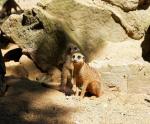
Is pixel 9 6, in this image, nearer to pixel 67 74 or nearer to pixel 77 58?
pixel 67 74

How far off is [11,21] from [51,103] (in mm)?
3291

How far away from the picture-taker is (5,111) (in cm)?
473

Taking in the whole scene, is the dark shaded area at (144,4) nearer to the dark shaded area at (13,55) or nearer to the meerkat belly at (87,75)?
the dark shaded area at (13,55)

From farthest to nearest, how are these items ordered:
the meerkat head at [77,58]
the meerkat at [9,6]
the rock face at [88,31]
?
the meerkat at [9,6] < the rock face at [88,31] < the meerkat head at [77,58]

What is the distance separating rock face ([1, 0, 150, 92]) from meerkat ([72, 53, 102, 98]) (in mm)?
1333

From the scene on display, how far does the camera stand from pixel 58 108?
16.6 ft

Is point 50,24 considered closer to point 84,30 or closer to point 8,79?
point 84,30

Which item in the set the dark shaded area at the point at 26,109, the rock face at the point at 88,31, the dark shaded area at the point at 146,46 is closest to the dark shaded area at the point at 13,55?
the rock face at the point at 88,31

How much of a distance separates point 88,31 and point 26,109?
3.86m

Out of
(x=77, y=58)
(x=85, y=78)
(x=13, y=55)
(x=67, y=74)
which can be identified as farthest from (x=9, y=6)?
(x=77, y=58)

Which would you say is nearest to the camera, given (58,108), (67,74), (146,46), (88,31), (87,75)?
(58,108)

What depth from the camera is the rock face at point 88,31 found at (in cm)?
778

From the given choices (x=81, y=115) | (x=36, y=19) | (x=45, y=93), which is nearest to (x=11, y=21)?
(x=36, y=19)

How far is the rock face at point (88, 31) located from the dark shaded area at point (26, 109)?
231 cm
